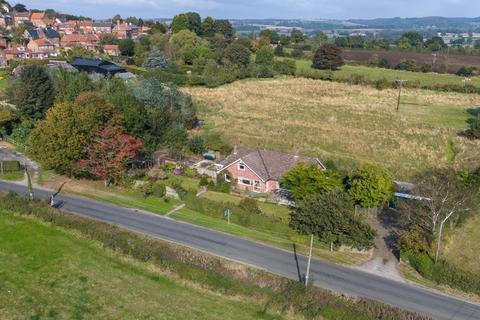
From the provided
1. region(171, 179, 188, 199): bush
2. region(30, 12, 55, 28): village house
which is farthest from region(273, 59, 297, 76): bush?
region(30, 12, 55, 28): village house

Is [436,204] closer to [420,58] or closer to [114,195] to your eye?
[114,195]

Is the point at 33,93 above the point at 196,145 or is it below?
above

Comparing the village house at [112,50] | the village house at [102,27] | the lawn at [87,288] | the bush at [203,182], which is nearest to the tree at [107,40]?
the village house at [112,50]

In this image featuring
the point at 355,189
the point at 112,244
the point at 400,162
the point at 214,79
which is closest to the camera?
the point at 112,244

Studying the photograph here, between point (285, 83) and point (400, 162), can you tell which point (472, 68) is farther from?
point (400, 162)

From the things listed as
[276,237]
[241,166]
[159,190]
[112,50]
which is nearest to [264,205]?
[241,166]

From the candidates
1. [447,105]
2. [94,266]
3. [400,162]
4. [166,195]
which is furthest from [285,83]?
[94,266]

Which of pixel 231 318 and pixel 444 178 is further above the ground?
pixel 444 178

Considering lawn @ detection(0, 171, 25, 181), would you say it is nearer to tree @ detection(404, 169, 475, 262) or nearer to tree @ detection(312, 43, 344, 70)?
tree @ detection(404, 169, 475, 262)
